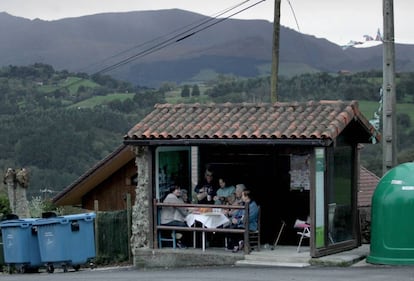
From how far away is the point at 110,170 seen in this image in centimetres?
3281

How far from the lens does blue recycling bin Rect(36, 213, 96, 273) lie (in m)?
18.2

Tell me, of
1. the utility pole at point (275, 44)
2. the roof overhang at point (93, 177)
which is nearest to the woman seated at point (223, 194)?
the utility pole at point (275, 44)

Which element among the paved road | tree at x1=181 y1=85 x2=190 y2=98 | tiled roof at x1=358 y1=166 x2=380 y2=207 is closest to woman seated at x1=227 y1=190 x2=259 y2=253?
the paved road

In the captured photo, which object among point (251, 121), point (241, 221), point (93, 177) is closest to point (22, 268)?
point (241, 221)

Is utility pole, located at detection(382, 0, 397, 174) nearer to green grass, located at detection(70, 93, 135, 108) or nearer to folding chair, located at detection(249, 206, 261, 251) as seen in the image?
folding chair, located at detection(249, 206, 261, 251)

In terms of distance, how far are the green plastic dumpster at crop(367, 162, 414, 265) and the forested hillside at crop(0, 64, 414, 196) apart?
2025 centimetres

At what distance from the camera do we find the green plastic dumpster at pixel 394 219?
15.4 metres

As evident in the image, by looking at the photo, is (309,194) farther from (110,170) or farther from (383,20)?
(110,170)

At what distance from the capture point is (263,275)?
14.6m

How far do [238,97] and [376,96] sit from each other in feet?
36.5

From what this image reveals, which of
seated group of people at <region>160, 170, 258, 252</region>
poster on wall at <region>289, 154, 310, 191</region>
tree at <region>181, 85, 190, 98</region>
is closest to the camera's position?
seated group of people at <region>160, 170, 258, 252</region>

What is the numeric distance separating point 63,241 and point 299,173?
497 cm

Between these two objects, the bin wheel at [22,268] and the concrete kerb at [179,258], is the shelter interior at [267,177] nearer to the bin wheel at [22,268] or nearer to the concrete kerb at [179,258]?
the concrete kerb at [179,258]

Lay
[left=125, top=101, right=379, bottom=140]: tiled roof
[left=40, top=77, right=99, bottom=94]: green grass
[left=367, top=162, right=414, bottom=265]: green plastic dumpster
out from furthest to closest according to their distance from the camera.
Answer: [left=40, top=77, right=99, bottom=94]: green grass
[left=125, top=101, right=379, bottom=140]: tiled roof
[left=367, top=162, right=414, bottom=265]: green plastic dumpster
